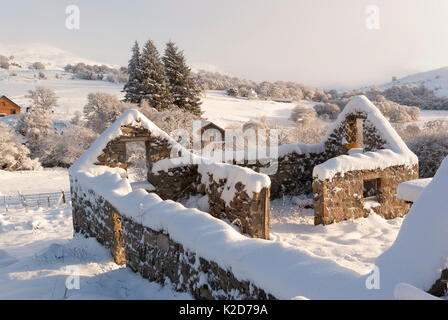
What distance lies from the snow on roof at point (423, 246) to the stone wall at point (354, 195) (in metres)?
5.80

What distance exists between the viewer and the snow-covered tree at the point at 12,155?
89.0ft

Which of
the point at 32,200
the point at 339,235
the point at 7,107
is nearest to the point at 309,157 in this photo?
the point at 339,235

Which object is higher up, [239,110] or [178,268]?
[239,110]

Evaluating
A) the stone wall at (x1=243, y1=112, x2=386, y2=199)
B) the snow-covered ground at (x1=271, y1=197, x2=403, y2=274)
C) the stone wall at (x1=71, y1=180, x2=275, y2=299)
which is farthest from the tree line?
the stone wall at (x1=71, y1=180, x2=275, y2=299)

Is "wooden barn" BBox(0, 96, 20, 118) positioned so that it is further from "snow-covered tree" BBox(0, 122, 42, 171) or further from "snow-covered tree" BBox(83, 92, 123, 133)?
"snow-covered tree" BBox(0, 122, 42, 171)

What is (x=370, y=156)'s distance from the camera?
9969mm

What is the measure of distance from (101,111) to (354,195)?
28491 millimetres

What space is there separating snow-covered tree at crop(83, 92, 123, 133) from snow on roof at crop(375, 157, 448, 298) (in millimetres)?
30234

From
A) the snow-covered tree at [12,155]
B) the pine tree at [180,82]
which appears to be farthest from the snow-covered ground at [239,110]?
the snow-covered tree at [12,155]

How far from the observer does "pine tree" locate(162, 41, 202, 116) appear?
33562 mm

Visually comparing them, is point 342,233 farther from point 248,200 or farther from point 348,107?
point 348,107

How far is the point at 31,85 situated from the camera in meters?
50.9

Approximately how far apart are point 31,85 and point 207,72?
3866 centimetres

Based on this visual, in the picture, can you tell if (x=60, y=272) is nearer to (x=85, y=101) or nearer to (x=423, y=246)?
(x=423, y=246)
